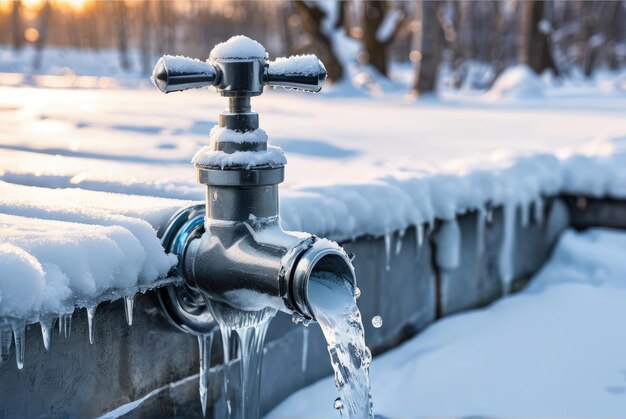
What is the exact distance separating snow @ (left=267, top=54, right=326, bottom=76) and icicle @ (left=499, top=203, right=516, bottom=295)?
5.20 feet

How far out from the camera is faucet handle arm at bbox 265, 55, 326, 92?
1.53m

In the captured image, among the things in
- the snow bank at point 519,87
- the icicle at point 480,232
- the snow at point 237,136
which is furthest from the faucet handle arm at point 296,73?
the snow bank at point 519,87

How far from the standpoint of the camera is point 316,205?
2.02 meters

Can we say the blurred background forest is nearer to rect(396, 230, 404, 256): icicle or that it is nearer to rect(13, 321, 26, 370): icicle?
rect(396, 230, 404, 256): icicle

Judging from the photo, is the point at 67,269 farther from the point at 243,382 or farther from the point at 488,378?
the point at 488,378

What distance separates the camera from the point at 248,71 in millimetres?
1518

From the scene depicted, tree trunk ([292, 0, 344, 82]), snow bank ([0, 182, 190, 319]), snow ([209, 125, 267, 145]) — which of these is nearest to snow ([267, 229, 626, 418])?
snow bank ([0, 182, 190, 319])

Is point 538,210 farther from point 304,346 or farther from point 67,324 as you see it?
point 67,324

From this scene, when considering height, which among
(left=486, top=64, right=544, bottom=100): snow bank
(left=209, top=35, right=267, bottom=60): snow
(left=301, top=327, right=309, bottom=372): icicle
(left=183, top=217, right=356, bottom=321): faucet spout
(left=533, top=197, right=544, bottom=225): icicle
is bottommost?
(left=301, top=327, right=309, bottom=372): icicle

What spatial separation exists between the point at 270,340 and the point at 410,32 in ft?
100

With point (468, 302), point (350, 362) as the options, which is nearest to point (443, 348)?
point (468, 302)

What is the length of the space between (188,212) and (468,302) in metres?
1.49

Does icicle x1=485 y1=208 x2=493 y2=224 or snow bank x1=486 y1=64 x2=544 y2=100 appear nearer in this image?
icicle x1=485 y1=208 x2=493 y2=224

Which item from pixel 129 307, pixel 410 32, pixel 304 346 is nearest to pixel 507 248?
pixel 304 346
